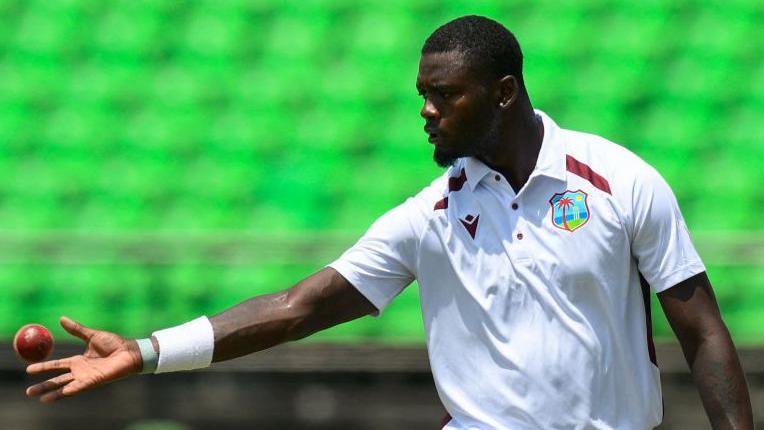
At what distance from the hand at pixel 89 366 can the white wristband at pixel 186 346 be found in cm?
8

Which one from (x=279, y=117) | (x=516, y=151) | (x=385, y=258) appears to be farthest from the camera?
(x=279, y=117)

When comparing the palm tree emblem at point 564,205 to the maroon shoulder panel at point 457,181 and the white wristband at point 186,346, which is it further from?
the white wristband at point 186,346

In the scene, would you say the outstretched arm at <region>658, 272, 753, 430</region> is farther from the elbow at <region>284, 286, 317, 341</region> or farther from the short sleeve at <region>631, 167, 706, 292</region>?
Answer: the elbow at <region>284, 286, 317, 341</region>

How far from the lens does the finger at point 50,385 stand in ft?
11.7

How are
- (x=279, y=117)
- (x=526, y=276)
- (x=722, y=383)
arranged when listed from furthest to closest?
1. (x=279, y=117)
2. (x=526, y=276)
3. (x=722, y=383)

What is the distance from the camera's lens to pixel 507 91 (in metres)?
3.68

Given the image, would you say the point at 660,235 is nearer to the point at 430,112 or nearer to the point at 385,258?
the point at 430,112

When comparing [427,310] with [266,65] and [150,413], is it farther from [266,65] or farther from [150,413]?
[266,65]

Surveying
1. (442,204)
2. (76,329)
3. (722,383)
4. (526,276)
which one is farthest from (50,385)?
(722,383)

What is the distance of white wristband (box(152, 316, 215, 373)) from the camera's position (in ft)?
12.4

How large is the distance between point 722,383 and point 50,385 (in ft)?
5.73

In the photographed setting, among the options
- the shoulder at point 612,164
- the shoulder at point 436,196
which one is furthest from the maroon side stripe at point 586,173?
the shoulder at point 436,196

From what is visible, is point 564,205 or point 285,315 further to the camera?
point 285,315

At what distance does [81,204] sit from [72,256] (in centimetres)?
89
